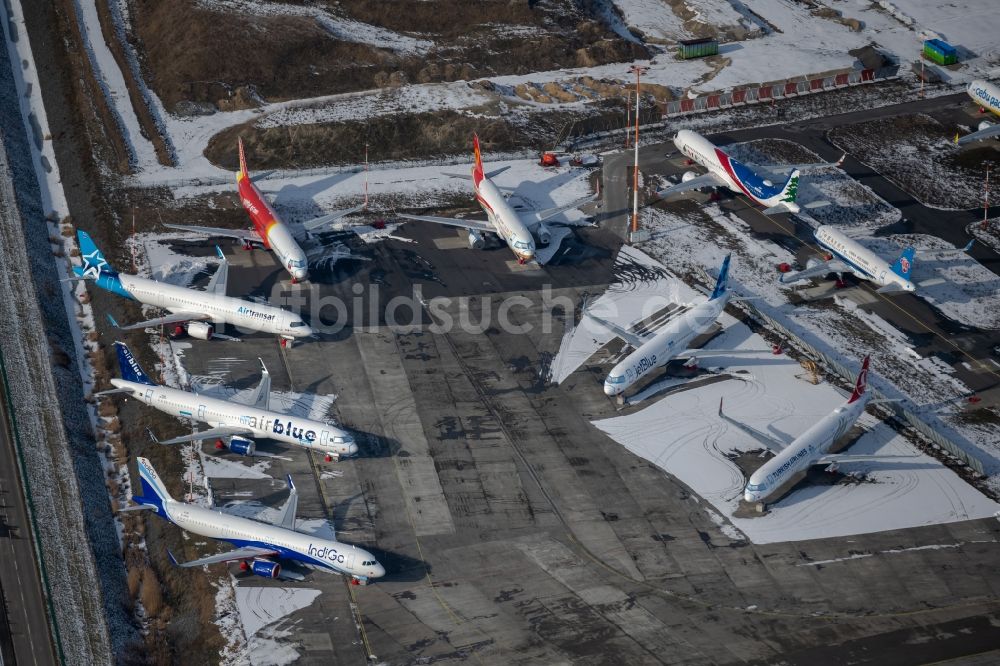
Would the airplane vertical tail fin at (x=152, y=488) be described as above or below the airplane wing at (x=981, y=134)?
below

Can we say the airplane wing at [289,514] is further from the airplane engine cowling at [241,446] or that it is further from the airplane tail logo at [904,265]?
the airplane tail logo at [904,265]

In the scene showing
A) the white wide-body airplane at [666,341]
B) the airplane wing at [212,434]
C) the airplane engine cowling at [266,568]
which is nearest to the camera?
the airplane engine cowling at [266,568]

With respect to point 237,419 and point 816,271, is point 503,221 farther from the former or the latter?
point 237,419

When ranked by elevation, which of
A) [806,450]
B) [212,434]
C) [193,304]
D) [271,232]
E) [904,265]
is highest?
[271,232]

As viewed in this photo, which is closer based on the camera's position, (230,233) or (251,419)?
(251,419)

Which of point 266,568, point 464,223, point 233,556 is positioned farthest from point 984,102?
point 233,556

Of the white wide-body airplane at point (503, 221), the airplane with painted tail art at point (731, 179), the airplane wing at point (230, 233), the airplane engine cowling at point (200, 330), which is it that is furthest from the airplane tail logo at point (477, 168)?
the airplane engine cowling at point (200, 330)
